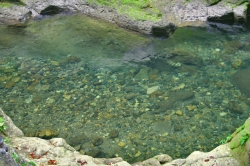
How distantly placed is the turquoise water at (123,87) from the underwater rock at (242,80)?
0.57 ft

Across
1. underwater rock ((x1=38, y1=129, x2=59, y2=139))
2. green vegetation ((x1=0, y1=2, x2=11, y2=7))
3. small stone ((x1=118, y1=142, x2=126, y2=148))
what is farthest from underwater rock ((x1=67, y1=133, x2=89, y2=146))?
green vegetation ((x1=0, y1=2, x2=11, y2=7))

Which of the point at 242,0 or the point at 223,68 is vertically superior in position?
the point at 242,0

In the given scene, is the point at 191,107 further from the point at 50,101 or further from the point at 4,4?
the point at 4,4

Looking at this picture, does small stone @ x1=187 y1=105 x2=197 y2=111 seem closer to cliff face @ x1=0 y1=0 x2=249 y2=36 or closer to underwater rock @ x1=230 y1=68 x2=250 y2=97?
underwater rock @ x1=230 y1=68 x2=250 y2=97

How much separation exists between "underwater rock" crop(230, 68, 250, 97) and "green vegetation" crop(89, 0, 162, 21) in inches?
189

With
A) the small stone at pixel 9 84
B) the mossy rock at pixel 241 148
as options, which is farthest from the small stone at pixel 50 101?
the mossy rock at pixel 241 148

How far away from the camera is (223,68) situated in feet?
34.8

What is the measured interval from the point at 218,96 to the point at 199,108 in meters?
0.91

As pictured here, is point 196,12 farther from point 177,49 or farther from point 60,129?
point 60,129

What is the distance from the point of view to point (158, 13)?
44.8 ft

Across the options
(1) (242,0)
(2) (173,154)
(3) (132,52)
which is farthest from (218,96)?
(1) (242,0)

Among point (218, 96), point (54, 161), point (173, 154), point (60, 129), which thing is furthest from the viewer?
point (218, 96)

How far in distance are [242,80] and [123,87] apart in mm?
4032

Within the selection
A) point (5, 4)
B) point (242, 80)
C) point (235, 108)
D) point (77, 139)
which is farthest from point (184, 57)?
point (5, 4)
